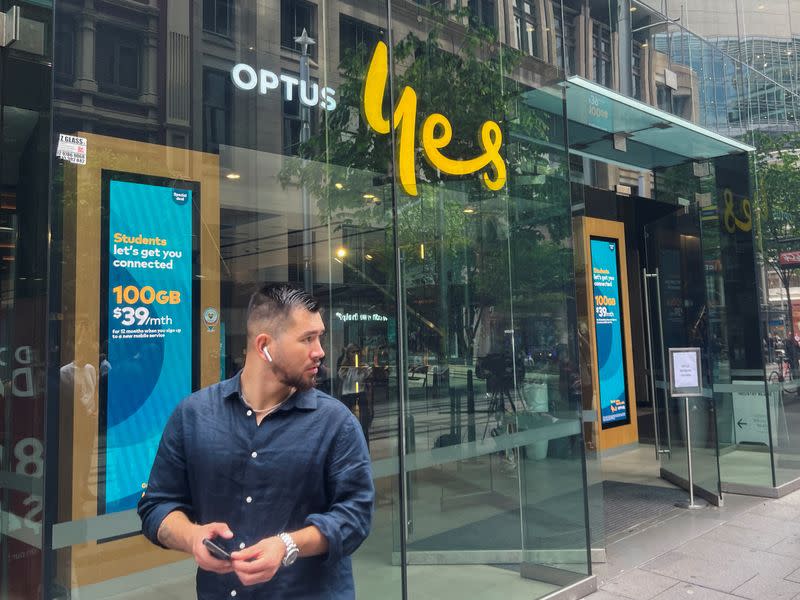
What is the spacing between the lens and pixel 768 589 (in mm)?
5273

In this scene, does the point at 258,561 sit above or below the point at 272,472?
below

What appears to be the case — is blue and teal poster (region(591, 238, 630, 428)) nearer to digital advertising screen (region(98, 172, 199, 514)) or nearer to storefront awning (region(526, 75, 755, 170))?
storefront awning (region(526, 75, 755, 170))

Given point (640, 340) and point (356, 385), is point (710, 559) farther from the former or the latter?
point (640, 340)

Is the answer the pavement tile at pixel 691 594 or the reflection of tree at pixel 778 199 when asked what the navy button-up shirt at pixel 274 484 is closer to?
the pavement tile at pixel 691 594

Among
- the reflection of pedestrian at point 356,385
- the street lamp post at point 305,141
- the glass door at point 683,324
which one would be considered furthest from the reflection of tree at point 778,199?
the street lamp post at point 305,141

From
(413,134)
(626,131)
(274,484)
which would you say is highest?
(626,131)

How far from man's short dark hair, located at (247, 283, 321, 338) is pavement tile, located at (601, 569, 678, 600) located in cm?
430

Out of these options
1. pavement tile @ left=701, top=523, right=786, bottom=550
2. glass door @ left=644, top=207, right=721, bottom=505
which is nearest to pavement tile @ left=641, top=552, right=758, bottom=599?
pavement tile @ left=701, top=523, right=786, bottom=550

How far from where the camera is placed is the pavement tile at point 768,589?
5.13 m

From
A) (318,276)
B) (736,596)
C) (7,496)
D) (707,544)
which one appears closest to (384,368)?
(318,276)

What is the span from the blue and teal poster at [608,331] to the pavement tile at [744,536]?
3878 mm

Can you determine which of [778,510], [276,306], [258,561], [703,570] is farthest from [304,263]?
[778,510]

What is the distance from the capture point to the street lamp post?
169 inches

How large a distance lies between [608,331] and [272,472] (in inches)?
390
